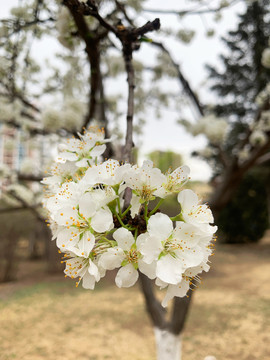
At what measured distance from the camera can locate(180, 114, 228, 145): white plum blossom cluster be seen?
129 inches

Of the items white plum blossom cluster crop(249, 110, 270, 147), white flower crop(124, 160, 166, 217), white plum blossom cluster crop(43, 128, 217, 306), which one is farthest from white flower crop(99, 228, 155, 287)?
white plum blossom cluster crop(249, 110, 270, 147)

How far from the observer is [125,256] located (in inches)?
28.0

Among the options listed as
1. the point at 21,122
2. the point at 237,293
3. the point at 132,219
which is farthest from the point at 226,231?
the point at 132,219

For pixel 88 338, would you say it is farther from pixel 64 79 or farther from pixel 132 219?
pixel 132 219

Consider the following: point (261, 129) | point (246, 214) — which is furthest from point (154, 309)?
point (246, 214)

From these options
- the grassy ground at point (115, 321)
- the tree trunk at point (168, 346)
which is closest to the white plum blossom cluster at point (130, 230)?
the tree trunk at point (168, 346)

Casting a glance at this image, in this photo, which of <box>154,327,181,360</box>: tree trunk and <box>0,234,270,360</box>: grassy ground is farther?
<box>0,234,270,360</box>: grassy ground

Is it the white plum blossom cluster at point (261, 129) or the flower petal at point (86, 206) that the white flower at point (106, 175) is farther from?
the white plum blossom cluster at point (261, 129)

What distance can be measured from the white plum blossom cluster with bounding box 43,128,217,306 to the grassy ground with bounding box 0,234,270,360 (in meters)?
3.56

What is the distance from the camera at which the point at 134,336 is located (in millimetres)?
4281

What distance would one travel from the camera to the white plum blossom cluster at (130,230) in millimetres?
689

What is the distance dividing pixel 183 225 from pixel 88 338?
162 inches

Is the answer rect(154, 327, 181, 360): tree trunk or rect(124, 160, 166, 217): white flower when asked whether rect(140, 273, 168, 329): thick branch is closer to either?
rect(154, 327, 181, 360): tree trunk

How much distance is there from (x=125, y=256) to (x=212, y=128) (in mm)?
2779
